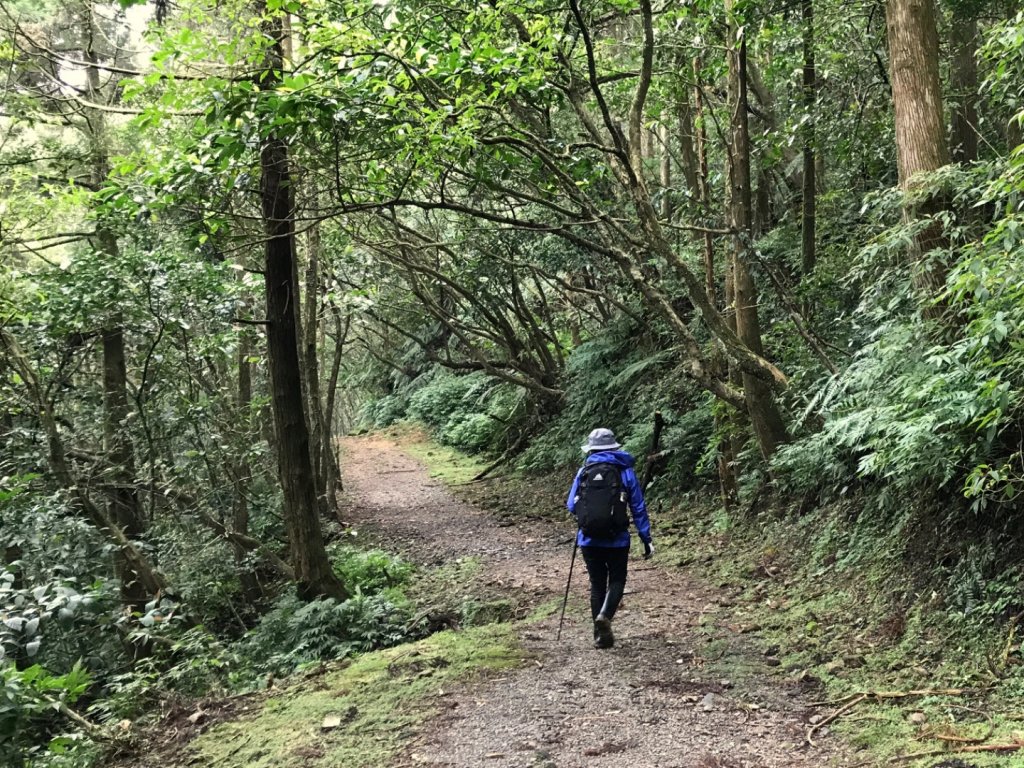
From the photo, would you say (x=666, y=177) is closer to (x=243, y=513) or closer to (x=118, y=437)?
(x=243, y=513)

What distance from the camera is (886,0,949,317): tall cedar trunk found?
6035 millimetres

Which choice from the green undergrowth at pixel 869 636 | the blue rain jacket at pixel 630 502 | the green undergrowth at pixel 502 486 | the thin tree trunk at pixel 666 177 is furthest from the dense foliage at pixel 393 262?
the green undergrowth at pixel 502 486

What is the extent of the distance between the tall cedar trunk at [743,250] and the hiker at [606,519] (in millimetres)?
3142

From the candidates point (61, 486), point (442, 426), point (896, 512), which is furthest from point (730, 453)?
point (442, 426)

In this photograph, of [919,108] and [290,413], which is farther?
[290,413]

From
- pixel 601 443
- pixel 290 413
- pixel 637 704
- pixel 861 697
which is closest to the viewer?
pixel 861 697

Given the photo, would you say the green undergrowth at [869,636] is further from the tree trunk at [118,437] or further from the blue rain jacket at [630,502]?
the tree trunk at [118,437]

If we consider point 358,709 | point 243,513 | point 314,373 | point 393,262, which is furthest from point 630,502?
point 393,262

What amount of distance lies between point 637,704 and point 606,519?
5.11 feet

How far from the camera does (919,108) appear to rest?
20.4ft

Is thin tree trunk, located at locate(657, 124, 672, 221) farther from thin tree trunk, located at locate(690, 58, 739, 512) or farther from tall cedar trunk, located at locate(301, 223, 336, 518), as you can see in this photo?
tall cedar trunk, located at locate(301, 223, 336, 518)

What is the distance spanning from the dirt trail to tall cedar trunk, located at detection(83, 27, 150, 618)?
20.2 ft

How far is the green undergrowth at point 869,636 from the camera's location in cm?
407

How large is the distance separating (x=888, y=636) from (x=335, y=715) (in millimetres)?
4205
